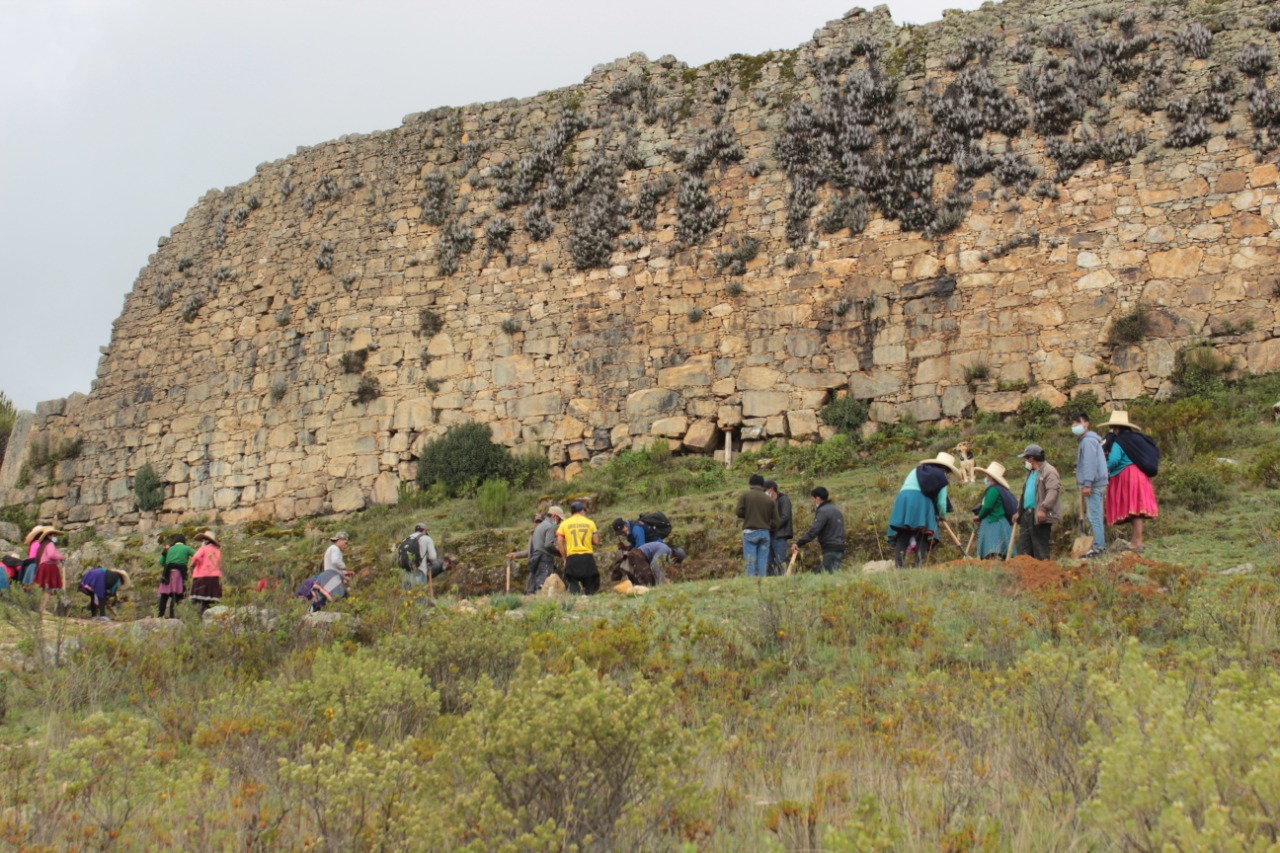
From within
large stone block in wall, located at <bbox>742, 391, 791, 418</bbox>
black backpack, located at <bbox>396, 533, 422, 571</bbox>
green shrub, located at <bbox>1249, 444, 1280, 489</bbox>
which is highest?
large stone block in wall, located at <bbox>742, 391, 791, 418</bbox>

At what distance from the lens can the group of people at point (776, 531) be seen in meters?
11.8

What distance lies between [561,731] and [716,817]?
0.80m

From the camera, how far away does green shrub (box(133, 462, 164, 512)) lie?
69.5ft

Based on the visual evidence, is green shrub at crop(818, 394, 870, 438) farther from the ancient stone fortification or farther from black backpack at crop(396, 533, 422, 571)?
black backpack at crop(396, 533, 422, 571)

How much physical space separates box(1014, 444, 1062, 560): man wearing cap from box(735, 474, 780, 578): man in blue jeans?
2517mm

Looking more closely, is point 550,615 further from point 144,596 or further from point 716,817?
point 144,596

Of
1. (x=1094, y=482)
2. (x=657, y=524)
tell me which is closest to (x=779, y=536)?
(x=657, y=524)

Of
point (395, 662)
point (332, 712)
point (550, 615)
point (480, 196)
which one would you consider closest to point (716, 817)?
point (332, 712)

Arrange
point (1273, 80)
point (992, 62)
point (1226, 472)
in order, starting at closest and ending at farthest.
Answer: point (1226, 472)
point (1273, 80)
point (992, 62)

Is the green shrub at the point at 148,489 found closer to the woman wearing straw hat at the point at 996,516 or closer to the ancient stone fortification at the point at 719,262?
the ancient stone fortification at the point at 719,262

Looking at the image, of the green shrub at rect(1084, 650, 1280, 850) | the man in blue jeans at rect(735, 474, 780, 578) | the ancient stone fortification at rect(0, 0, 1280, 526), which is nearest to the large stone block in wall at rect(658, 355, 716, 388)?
the ancient stone fortification at rect(0, 0, 1280, 526)

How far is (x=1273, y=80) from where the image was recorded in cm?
1609

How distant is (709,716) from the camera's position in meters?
6.66

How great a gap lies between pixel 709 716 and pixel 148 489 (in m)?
17.4
